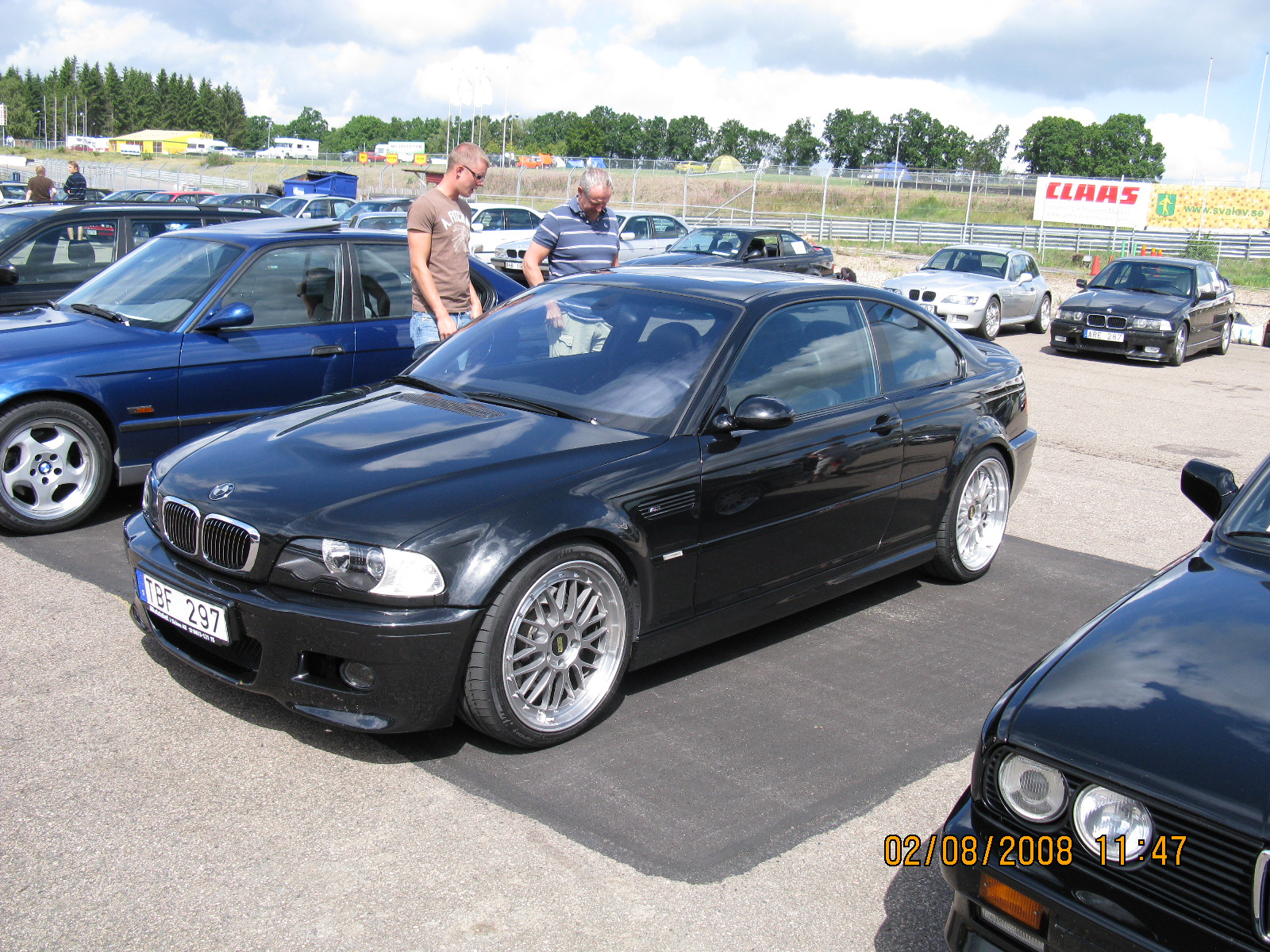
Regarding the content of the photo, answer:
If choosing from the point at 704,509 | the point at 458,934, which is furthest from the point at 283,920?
the point at 704,509

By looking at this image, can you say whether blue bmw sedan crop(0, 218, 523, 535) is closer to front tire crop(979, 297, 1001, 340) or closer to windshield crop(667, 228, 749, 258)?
windshield crop(667, 228, 749, 258)

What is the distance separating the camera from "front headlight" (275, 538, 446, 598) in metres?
3.13

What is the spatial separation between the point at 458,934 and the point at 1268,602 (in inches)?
86.8

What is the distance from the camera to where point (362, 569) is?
316 centimetres

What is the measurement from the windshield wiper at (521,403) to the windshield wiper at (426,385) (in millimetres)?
53

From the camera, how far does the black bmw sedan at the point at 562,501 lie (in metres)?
3.19

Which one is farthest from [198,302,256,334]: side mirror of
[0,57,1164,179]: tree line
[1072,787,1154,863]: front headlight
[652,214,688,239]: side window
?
[0,57,1164,179]: tree line

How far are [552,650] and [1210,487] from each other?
7.37 ft

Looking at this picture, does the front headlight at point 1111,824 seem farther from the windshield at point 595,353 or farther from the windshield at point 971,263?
the windshield at point 971,263

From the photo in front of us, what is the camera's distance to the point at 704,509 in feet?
12.6

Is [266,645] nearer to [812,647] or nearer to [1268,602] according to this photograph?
[812,647]

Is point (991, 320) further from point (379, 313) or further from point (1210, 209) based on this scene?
point (1210, 209)

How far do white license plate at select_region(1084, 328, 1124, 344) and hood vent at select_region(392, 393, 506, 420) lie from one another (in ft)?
43.1

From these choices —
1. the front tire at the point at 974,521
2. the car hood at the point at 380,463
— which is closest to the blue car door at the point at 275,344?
the car hood at the point at 380,463
